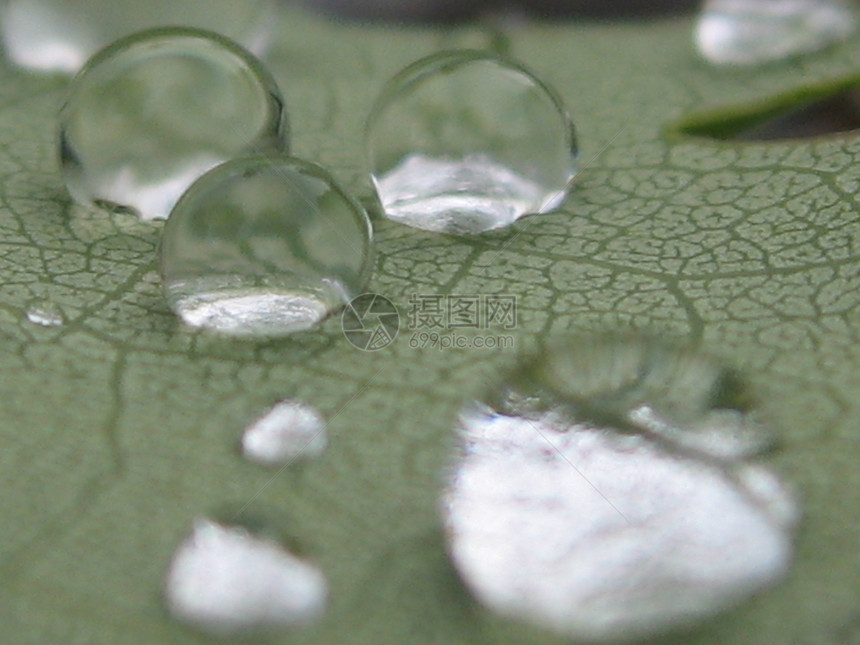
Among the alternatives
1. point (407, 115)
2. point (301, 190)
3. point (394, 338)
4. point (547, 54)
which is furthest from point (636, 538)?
point (547, 54)

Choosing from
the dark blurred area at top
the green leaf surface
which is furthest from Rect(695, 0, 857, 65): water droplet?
the green leaf surface

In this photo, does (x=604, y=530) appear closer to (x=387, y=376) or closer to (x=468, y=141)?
(x=387, y=376)

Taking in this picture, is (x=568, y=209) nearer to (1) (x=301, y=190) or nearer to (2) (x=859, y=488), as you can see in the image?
(1) (x=301, y=190)

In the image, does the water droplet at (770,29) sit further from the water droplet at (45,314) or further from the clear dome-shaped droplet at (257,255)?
the water droplet at (45,314)

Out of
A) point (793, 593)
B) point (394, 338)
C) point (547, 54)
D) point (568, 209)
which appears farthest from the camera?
point (547, 54)
